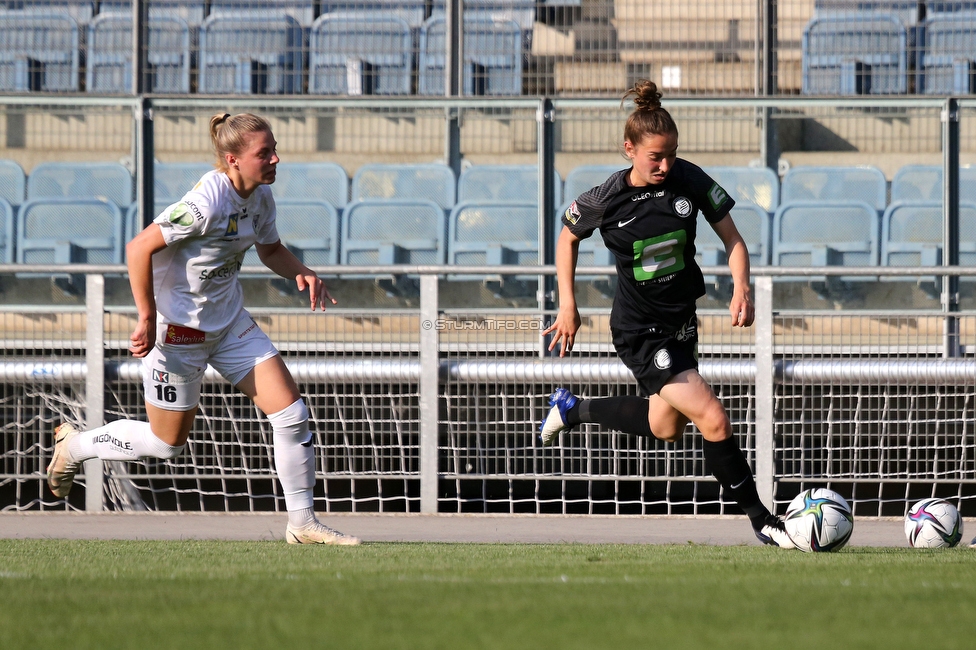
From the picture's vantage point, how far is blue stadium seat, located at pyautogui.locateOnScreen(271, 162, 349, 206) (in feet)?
31.1

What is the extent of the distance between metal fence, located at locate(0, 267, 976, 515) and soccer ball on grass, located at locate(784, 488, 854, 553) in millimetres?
2264

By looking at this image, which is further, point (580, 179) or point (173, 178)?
point (173, 178)

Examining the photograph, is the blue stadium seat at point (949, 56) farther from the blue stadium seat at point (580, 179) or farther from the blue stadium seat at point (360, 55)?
the blue stadium seat at point (360, 55)

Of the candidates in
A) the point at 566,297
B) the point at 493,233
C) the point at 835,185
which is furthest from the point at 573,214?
the point at 835,185

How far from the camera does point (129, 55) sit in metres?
10.0

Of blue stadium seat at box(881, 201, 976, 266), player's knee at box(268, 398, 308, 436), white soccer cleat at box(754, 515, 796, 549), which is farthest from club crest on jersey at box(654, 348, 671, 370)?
blue stadium seat at box(881, 201, 976, 266)

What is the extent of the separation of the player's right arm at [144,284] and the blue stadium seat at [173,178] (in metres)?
4.40

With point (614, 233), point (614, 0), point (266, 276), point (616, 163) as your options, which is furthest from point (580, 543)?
point (614, 0)

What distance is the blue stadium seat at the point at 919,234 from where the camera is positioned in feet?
28.5

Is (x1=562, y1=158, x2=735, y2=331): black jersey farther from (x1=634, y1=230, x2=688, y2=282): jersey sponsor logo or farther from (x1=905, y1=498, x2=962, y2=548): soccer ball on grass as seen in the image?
(x1=905, y1=498, x2=962, y2=548): soccer ball on grass

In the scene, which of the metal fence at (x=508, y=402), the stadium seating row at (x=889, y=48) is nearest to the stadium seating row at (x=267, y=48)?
the stadium seating row at (x=889, y=48)

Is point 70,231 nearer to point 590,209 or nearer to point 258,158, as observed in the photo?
point 258,158

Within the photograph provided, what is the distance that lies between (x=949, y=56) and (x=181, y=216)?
23.0 feet

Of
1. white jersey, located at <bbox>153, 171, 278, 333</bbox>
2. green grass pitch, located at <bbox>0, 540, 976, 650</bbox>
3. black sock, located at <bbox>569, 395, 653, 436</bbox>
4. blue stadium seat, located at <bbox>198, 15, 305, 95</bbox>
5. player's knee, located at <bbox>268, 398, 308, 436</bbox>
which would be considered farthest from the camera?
blue stadium seat, located at <bbox>198, 15, 305, 95</bbox>
